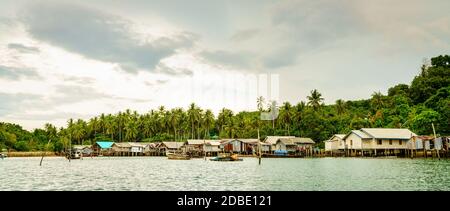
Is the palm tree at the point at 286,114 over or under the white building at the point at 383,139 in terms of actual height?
over

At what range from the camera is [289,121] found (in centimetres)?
6047

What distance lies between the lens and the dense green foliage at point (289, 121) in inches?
1816

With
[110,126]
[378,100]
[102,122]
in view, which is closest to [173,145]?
[110,126]

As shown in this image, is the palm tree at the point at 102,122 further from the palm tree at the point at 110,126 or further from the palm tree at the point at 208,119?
the palm tree at the point at 208,119

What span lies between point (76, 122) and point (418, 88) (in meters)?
60.2

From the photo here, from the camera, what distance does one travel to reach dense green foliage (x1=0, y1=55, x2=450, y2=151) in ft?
151

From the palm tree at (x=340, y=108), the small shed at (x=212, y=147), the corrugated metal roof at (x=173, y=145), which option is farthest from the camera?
the corrugated metal roof at (x=173, y=145)

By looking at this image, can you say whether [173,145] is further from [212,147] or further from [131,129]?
[131,129]

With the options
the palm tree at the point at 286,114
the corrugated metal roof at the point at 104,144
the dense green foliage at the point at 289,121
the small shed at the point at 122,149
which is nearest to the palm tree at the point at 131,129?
the dense green foliage at the point at 289,121

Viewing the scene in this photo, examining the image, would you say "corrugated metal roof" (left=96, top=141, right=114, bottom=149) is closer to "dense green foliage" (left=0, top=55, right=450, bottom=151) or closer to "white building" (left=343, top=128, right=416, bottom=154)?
"dense green foliage" (left=0, top=55, right=450, bottom=151)

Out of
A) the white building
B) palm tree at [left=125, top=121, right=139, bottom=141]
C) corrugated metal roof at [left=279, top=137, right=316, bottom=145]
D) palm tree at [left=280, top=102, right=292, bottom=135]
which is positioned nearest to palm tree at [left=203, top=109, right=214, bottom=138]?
palm tree at [left=280, top=102, right=292, bottom=135]

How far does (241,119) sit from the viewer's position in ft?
228
